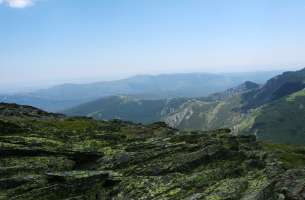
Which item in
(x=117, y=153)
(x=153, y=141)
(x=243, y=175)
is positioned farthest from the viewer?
(x=153, y=141)

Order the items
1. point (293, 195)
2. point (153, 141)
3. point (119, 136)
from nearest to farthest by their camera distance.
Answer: point (293, 195), point (153, 141), point (119, 136)

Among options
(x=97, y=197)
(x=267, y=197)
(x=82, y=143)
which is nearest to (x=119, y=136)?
(x=82, y=143)

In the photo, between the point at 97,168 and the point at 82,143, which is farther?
the point at 82,143

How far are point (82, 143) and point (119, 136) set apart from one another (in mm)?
12561

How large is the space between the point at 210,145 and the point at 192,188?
37.4 ft

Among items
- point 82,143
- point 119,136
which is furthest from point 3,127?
point 119,136

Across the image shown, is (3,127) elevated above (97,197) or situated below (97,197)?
above

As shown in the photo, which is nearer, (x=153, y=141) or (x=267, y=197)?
(x=267, y=197)

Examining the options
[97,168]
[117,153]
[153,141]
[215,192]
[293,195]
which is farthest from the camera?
[153,141]

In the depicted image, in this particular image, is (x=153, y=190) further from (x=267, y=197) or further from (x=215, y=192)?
(x=267, y=197)

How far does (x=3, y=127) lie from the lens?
2571 inches

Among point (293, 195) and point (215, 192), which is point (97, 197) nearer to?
point (215, 192)

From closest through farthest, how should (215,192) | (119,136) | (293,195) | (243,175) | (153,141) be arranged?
(293,195) < (215,192) < (243,175) < (153,141) < (119,136)

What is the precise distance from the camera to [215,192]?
41688mm
